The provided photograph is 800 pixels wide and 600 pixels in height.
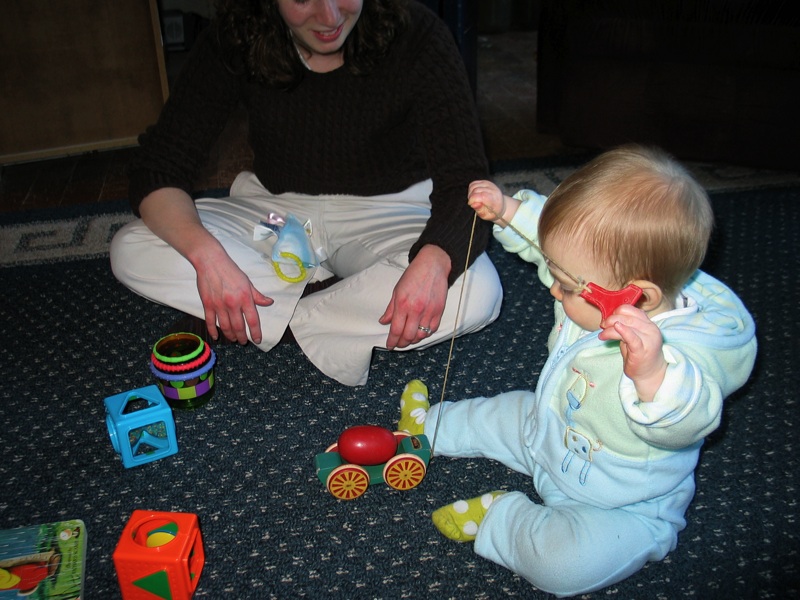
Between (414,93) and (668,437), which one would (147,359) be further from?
(668,437)

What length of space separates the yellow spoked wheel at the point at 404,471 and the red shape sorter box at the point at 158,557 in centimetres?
26

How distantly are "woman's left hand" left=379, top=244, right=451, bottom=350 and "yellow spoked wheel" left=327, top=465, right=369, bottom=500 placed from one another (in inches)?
9.2

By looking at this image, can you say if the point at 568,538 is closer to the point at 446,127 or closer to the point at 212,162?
the point at 446,127

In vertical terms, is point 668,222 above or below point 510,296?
above

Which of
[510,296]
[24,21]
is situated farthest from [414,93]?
[24,21]

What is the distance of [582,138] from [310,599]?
1554 mm

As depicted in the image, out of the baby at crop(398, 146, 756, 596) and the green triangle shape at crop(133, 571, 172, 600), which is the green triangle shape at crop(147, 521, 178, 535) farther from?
the baby at crop(398, 146, 756, 596)

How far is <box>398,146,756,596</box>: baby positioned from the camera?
29.9 inches

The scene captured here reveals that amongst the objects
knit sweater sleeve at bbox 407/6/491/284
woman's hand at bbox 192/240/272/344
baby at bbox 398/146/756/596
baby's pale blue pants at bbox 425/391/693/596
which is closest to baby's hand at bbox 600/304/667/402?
baby at bbox 398/146/756/596

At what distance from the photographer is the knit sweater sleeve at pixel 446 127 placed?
1.23 metres

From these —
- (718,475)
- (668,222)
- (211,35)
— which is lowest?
(718,475)

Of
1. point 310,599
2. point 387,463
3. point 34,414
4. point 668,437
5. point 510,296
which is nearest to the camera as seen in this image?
point 668,437

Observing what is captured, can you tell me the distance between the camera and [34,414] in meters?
1.20

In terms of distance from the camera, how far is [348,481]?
1014 mm
